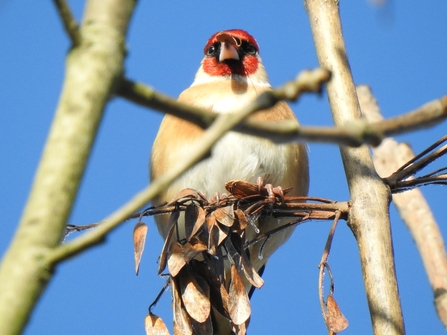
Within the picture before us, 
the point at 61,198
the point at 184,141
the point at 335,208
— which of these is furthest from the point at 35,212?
the point at 184,141

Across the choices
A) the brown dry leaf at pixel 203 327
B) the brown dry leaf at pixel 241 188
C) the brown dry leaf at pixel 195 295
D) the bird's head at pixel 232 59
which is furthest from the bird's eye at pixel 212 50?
the brown dry leaf at pixel 203 327

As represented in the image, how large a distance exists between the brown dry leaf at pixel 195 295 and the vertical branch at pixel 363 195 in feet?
1.99

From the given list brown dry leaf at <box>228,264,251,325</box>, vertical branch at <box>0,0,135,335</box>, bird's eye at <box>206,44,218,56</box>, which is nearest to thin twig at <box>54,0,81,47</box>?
vertical branch at <box>0,0,135,335</box>

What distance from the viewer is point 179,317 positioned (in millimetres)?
2830

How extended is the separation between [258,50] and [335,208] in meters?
2.95

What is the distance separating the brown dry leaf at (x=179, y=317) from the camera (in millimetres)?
2799

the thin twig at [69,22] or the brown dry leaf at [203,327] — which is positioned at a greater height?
the brown dry leaf at [203,327]

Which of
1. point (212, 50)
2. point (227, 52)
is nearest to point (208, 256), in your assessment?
point (227, 52)

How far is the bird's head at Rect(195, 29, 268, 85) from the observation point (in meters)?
5.10

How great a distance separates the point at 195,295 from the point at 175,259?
156 millimetres

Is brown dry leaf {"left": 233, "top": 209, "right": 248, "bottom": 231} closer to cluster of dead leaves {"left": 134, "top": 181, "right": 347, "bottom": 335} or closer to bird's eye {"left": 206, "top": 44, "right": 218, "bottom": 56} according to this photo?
cluster of dead leaves {"left": 134, "top": 181, "right": 347, "bottom": 335}

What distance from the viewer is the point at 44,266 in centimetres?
108

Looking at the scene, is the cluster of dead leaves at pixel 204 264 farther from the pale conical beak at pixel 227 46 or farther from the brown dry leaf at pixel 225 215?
the pale conical beak at pixel 227 46

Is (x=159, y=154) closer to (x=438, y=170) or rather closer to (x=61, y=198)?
(x=438, y=170)
